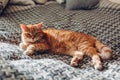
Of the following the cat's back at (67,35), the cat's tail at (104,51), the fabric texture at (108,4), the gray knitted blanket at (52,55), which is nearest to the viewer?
the gray knitted blanket at (52,55)

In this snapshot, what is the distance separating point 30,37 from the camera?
5.74 feet

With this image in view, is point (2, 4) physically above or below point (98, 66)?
above

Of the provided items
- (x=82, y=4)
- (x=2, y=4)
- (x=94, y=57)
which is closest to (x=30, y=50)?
(x=94, y=57)

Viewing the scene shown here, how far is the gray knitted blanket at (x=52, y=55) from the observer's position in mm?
1175

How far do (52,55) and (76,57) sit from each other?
0.20 meters

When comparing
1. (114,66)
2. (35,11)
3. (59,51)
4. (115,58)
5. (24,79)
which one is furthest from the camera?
(35,11)

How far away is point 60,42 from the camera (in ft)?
5.83

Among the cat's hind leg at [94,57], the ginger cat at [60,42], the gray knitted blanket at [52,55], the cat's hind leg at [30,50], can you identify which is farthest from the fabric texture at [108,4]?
the cat's hind leg at [30,50]

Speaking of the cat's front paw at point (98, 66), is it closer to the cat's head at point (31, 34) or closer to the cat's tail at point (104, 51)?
the cat's tail at point (104, 51)

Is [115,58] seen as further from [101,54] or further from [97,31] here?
[97,31]

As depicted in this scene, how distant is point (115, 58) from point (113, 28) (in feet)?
1.31

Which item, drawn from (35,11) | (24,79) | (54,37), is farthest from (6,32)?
(24,79)

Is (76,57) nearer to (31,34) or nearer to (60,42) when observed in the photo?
(60,42)

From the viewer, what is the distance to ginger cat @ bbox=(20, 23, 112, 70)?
165cm
